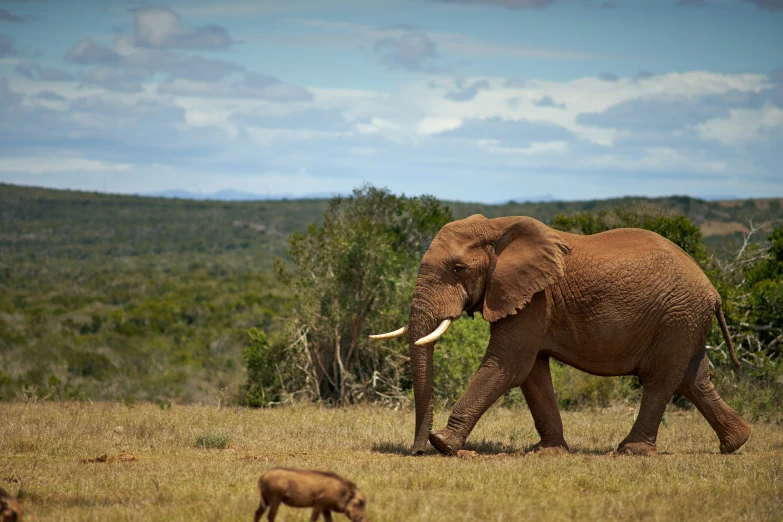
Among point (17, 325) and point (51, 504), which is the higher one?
point (51, 504)

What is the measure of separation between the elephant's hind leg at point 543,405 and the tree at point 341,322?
209 inches

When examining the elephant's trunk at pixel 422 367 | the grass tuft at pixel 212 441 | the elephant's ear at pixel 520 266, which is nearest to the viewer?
the elephant's ear at pixel 520 266

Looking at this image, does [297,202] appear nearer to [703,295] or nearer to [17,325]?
[17,325]

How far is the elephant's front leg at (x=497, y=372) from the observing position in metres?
10.5

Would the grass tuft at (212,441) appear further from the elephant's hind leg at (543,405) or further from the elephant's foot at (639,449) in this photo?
the elephant's foot at (639,449)

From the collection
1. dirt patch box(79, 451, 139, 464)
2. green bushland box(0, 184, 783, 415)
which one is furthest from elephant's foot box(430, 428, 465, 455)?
green bushland box(0, 184, 783, 415)

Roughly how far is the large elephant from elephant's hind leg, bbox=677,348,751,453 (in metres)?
0.03

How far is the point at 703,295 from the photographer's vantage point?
11.0 meters

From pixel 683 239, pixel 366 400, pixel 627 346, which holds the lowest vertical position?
pixel 366 400

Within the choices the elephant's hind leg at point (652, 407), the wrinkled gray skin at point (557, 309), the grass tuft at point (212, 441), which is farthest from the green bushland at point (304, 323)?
the grass tuft at point (212, 441)

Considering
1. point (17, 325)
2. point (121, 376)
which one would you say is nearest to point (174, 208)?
point (17, 325)

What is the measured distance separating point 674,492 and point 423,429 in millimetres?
2990

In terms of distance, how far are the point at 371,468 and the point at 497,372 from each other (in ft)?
→ 6.55

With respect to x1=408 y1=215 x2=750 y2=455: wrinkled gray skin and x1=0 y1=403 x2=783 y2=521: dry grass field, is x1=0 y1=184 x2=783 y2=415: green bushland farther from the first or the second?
x1=408 y1=215 x2=750 y2=455: wrinkled gray skin
